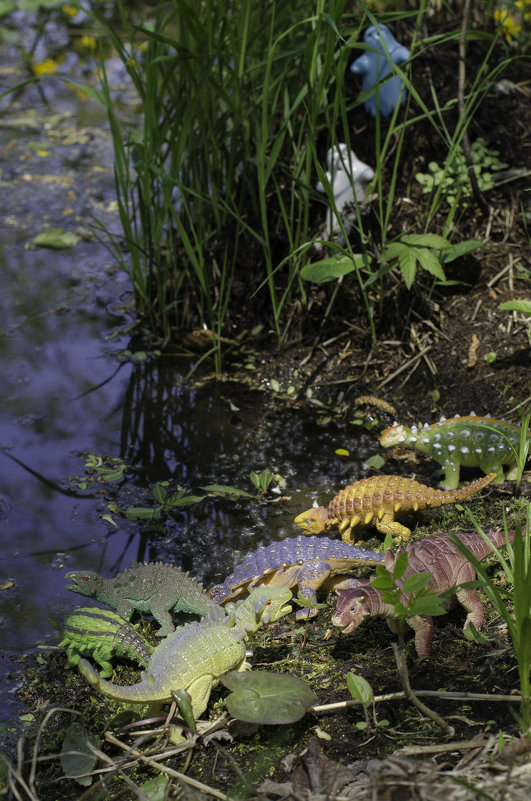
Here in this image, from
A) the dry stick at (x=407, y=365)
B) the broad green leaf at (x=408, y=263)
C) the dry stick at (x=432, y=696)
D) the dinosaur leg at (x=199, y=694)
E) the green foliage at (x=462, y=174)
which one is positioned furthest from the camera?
the green foliage at (x=462, y=174)

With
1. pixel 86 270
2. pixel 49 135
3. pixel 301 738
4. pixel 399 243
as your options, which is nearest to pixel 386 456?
pixel 399 243

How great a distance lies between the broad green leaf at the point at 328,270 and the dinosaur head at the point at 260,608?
147 centimetres

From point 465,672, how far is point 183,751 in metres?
0.72

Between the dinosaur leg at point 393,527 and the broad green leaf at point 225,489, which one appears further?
the broad green leaf at point 225,489

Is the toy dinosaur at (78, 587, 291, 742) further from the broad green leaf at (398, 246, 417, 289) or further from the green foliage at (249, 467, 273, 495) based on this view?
the broad green leaf at (398, 246, 417, 289)

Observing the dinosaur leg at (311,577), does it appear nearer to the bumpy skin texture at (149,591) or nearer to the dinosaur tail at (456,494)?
the bumpy skin texture at (149,591)

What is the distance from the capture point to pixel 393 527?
8.45 feet

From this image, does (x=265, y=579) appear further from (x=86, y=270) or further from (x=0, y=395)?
(x=86, y=270)

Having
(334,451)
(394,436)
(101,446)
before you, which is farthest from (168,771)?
(101,446)

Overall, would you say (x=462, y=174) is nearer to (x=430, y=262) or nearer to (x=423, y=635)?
(x=430, y=262)

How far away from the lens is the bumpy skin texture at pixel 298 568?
2303 mm

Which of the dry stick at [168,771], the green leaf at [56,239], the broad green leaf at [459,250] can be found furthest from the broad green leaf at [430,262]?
the green leaf at [56,239]

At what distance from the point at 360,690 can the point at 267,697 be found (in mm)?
217

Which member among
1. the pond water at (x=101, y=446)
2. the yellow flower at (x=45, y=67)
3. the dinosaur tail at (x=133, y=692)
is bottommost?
the pond water at (x=101, y=446)
